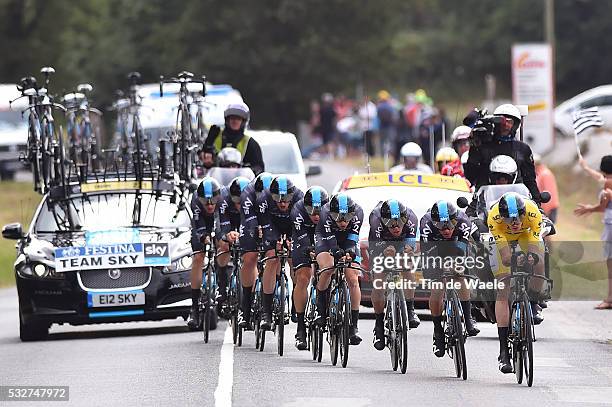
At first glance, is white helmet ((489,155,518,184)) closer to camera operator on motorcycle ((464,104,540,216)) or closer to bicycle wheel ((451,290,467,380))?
camera operator on motorcycle ((464,104,540,216))

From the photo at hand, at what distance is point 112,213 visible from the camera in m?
20.8

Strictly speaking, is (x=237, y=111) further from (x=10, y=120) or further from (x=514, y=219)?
(x=10, y=120)

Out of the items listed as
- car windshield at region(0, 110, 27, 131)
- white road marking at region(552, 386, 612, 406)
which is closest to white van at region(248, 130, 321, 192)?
white road marking at region(552, 386, 612, 406)

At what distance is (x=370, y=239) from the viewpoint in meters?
15.8

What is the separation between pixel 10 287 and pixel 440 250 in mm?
17027

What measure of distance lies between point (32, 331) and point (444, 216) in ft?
20.2

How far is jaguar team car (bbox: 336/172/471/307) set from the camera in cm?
2141

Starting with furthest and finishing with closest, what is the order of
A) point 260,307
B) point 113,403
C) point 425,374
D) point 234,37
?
1. point 234,37
2. point 260,307
3. point 425,374
4. point 113,403

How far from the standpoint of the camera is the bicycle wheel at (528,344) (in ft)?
46.9

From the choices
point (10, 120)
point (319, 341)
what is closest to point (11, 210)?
point (10, 120)

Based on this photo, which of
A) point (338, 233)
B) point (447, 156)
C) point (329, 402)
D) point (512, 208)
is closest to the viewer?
point (329, 402)

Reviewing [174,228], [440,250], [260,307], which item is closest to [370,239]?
[440,250]

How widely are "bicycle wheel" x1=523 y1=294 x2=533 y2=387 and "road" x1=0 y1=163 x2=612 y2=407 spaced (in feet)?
0.40

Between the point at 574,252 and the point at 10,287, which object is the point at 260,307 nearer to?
the point at 574,252
